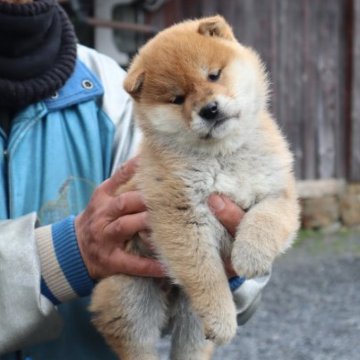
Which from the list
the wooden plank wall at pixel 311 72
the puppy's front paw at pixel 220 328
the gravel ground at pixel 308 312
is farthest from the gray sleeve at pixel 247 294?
the wooden plank wall at pixel 311 72

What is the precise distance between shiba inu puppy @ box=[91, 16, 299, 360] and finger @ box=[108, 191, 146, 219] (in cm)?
3

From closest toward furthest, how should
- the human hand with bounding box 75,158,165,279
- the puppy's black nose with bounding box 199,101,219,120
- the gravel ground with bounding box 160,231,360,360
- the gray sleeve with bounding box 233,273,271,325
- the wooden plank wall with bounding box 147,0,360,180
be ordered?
the puppy's black nose with bounding box 199,101,219,120, the human hand with bounding box 75,158,165,279, the gray sleeve with bounding box 233,273,271,325, the gravel ground with bounding box 160,231,360,360, the wooden plank wall with bounding box 147,0,360,180

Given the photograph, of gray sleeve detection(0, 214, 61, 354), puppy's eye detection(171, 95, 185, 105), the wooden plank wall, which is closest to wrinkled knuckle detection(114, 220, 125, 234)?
gray sleeve detection(0, 214, 61, 354)

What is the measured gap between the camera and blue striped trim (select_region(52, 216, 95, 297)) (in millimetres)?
2551

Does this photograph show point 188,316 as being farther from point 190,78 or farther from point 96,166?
point 190,78

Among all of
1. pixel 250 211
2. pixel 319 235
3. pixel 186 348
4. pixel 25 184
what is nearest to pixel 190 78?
pixel 250 211

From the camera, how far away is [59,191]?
2.81m

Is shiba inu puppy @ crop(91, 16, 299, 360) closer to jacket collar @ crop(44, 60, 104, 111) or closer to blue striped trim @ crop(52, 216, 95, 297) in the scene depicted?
blue striped trim @ crop(52, 216, 95, 297)

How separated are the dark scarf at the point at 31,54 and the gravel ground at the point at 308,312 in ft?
9.27

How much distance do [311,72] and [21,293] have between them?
7.43 m

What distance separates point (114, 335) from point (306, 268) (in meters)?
5.53

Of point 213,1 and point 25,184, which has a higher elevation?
point 213,1

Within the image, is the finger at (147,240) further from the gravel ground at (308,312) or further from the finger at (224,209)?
the gravel ground at (308,312)

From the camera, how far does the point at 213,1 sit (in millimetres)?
8734
